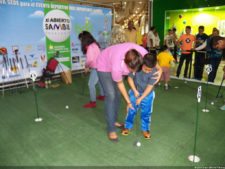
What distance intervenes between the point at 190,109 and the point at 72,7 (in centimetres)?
431

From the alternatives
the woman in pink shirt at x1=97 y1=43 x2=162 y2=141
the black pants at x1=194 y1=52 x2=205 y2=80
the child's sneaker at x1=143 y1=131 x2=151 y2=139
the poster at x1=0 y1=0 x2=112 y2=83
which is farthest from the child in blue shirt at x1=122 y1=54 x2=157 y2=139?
the black pants at x1=194 y1=52 x2=205 y2=80

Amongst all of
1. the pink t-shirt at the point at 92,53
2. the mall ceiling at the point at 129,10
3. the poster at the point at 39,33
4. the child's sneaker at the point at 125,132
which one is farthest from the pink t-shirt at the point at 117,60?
the mall ceiling at the point at 129,10

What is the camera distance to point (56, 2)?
5.33 meters

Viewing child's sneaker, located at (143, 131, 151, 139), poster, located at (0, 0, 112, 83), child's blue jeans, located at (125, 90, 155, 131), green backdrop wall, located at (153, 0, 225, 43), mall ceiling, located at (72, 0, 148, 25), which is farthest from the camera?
mall ceiling, located at (72, 0, 148, 25)

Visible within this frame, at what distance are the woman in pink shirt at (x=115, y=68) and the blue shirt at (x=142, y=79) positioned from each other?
0.09 m

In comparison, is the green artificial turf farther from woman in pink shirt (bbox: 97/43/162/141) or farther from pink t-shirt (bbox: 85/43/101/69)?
pink t-shirt (bbox: 85/43/101/69)

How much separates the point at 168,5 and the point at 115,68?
6.90 m

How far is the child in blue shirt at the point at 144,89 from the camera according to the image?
215 centimetres

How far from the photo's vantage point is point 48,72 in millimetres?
5203

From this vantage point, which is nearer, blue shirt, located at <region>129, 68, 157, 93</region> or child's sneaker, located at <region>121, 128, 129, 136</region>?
blue shirt, located at <region>129, 68, 157, 93</region>

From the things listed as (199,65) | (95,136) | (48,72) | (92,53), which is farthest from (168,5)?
(95,136)

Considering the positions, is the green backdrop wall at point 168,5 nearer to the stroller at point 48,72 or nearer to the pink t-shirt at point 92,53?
the stroller at point 48,72

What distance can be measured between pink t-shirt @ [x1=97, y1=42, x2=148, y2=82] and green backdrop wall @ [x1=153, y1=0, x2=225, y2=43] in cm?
607

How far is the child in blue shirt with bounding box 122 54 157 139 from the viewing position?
2150 millimetres
